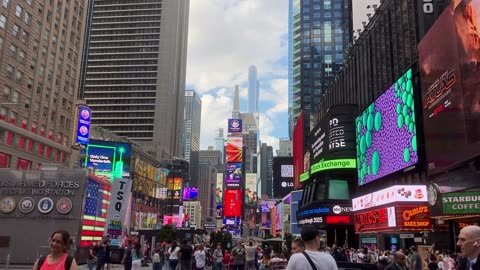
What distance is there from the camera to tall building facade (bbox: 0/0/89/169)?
2322 inches

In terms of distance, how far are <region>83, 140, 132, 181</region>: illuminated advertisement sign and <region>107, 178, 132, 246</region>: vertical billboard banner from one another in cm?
5287

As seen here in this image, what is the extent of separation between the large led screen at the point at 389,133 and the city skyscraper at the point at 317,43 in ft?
304

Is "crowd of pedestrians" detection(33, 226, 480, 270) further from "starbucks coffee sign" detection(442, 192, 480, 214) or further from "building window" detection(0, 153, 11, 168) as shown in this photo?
"building window" detection(0, 153, 11, 168)

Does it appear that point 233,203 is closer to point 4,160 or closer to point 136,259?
point 4,160

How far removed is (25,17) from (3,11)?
5510 mm

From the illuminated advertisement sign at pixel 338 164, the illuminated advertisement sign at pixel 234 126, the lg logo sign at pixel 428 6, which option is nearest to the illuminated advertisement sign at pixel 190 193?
the illuminated advertisement sign at pixel 234 126

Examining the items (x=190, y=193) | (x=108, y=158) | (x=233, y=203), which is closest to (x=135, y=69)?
(x=190, y=193)

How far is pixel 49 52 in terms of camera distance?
70.5 m

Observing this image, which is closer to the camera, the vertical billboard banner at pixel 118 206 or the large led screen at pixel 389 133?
the vertical billboard banner at pixel 118 206

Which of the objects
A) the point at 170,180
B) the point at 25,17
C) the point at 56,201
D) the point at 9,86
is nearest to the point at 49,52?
the point at 25,17

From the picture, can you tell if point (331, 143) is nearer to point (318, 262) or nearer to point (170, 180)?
point (318, 262)

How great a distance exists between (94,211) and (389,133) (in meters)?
23.7

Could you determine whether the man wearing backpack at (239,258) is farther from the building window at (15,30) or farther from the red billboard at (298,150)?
the red billboard at (298,150)

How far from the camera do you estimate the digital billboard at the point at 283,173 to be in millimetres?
114688
